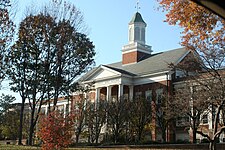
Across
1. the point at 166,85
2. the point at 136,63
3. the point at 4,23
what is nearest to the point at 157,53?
the point at 136,63

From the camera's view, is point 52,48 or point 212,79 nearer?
point 212,79

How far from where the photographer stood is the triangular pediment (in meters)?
50.0

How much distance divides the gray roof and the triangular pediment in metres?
0.89

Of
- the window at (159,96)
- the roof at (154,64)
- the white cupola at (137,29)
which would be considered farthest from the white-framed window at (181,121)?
the white cupola at (137,29)

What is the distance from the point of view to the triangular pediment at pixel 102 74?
50.0 m

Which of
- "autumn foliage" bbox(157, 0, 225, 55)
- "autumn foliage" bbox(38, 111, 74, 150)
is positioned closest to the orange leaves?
"autumn foliage" bbox(157, 0, 225, 55)

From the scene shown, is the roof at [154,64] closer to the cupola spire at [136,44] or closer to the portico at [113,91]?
the cupola spire at [136,44]

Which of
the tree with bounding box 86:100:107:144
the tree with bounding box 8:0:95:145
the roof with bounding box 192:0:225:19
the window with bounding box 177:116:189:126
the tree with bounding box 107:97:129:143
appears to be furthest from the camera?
the tree with bounding box 86:100:107:144

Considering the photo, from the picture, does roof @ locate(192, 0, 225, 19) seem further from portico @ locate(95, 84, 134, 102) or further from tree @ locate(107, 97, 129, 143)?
portico @ locate(95, 84, 134, 102)

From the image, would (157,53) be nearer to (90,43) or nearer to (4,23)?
(90,43)

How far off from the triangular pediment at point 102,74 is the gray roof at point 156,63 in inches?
35.1

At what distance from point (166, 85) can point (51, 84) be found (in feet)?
66.5

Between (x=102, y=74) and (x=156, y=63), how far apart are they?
779 cm

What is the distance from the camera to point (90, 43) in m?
29.4
